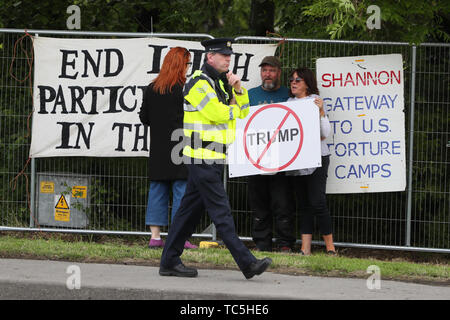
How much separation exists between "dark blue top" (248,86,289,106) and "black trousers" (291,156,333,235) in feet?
2.76

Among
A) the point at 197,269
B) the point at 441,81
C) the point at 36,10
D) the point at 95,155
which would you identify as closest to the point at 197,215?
the point at 197,269

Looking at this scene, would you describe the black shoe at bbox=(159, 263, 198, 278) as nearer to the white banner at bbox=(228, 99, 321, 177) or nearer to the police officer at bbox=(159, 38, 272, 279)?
the police officer at bbox=(159, 38, 272, 279)

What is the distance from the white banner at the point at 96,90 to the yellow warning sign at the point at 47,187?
1.20 ft

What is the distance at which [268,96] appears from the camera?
31.3 ft

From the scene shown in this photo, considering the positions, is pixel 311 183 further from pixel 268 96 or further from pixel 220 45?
pixel 220 45

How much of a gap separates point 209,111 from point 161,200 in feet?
8.18

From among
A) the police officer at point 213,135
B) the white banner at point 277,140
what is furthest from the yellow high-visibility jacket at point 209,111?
the white banner at point 277,140

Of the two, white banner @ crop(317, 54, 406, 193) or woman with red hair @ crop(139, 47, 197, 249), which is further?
white banner @ crop(317, 54, 406, 193)

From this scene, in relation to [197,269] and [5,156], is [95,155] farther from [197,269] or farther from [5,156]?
[197,269]

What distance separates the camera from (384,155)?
970 centimetres

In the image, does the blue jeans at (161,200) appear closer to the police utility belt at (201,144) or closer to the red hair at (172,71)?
the red hair at (172,71)

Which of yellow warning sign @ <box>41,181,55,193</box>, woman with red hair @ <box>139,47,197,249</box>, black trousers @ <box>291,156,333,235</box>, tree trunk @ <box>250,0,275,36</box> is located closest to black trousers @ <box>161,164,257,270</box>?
woman with red hair @ <box>139,47,197,249</box>

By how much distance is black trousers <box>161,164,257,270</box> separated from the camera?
7.20 metres

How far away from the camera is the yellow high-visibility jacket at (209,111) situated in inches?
280
